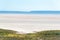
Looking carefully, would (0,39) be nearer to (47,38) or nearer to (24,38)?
(24,38)

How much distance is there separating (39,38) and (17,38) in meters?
0.48

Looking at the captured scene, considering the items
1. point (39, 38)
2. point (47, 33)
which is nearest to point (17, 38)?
point (39, 38)

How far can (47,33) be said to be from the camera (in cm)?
496

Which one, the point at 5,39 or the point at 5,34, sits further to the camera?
the point at 5,34

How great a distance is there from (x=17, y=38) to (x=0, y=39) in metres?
0.37

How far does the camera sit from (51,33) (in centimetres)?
498

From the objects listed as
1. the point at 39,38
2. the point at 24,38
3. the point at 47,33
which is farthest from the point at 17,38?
the point at 47,33

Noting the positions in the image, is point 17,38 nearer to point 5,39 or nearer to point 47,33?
point 5,39

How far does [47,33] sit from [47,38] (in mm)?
363

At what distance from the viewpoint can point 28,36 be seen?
4.70 meters

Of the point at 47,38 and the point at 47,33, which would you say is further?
the point at 47,33

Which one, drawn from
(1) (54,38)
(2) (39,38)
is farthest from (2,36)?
(1) (54,38)

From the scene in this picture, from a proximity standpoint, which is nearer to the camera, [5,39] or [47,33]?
[5,39]

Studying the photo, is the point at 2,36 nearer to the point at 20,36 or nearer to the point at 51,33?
the point at 20,36
